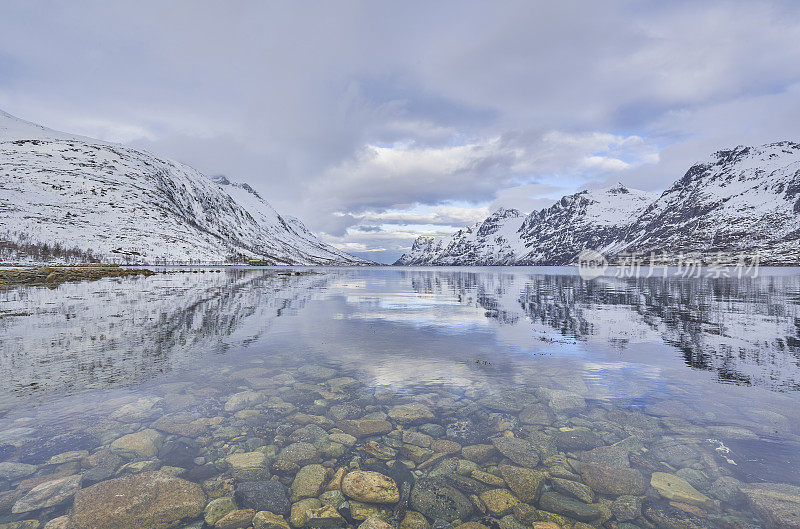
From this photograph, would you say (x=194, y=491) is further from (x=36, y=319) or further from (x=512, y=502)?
(x=36, y=319)

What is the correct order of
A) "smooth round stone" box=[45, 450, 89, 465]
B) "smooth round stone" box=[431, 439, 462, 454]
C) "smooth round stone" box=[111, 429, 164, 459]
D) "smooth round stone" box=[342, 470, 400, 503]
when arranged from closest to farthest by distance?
"smooth round stone" box=[342, 470, 400, 503] < "smooth round stone" box=[45, 450, 89, 465] < "smooth round stone" box=[111, 429, 164, 459] < "smooth round stone" box=[431, 439, 462, 454]

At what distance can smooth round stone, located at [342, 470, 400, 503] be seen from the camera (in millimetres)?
7562

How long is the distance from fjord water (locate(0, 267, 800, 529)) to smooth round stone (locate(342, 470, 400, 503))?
0.28 meters

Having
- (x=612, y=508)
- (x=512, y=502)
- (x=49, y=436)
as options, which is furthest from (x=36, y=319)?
(x=612, y=508)

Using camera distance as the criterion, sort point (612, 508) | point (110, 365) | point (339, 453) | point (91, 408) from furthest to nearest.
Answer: point (110, 365) < point (91, 408) < point (339, 453) < point (612, 508)

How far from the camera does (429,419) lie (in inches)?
438

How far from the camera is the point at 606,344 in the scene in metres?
21.0

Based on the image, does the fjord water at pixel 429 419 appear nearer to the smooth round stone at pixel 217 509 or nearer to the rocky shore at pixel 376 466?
the rocky shore at pixel 376 466

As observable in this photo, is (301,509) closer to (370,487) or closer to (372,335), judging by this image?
(370,487)

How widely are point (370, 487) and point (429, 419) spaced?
3.61 m

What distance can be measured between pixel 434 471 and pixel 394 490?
46.9 inches

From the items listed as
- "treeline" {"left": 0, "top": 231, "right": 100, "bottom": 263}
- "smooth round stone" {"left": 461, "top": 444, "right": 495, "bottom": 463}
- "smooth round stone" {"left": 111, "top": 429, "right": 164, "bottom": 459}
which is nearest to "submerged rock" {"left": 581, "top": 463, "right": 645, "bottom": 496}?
"smooth round stone" {"left": 461, "top": 444, "right": 495, "bottom": 463}

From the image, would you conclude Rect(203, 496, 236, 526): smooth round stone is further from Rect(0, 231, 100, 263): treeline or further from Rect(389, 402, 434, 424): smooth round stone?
Rect(0, 231, 100, 263): treeline

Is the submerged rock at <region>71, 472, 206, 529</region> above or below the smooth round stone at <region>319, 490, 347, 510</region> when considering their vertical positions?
above
